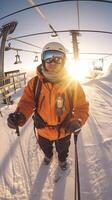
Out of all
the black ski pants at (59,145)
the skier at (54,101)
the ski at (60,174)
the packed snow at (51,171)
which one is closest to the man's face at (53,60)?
the skier at (54,101)

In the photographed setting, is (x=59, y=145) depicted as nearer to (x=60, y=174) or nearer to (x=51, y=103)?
(x=60, y=174)

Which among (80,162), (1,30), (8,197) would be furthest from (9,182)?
(1,30)

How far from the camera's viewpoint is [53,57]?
3512 millimetres

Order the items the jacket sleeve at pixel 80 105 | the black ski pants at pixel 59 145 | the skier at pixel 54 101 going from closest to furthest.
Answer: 1. the skier at pixel 54 101
2. the jacket sleeve at pixel 80 105
3. the black ski pants at pixel 59 145

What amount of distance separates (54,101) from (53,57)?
657mm

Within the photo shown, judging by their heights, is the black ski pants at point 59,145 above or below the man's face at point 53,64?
below

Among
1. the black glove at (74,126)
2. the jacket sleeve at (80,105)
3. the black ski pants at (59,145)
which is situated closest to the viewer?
the black glove at (74,126)

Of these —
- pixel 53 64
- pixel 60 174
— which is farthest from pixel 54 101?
pixel 60 174

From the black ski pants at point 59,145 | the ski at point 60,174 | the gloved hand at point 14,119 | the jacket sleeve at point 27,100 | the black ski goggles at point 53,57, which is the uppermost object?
the black ski goggles at point 53,57

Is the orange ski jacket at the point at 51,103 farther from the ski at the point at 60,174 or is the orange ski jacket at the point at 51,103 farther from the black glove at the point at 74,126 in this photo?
the ski at the point at 60,174

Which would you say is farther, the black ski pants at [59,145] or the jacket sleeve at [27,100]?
the black ski pants at [59,145]

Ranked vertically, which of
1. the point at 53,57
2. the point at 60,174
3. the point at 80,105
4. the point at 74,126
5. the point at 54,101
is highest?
the point at 53,57

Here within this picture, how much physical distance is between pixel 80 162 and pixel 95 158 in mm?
334

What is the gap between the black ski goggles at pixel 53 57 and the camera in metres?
3.51
